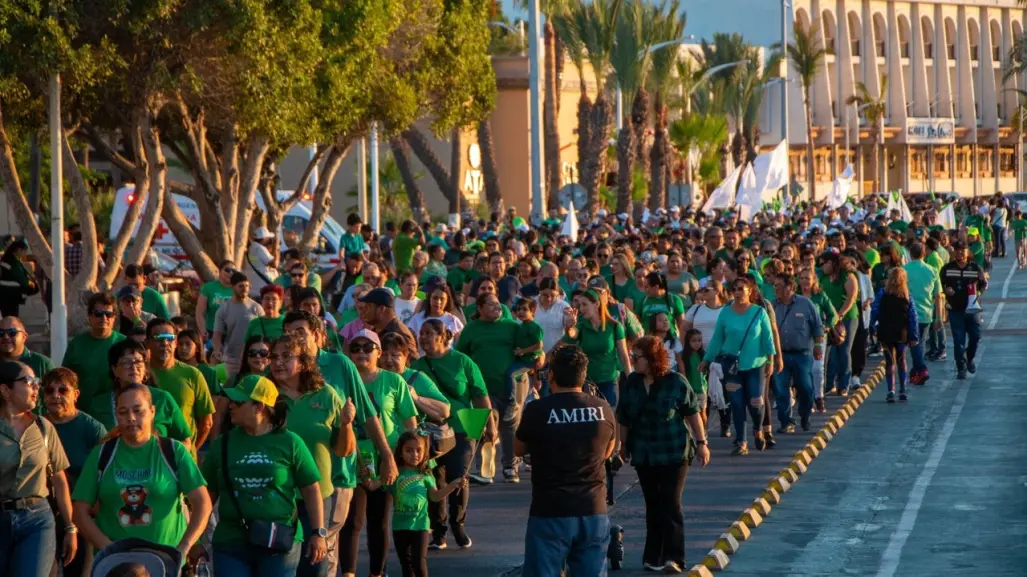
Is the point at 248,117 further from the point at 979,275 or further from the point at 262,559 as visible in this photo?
the point at 262,559

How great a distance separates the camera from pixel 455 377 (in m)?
10.9

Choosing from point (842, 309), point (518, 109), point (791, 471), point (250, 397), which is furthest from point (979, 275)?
point (518, 109)

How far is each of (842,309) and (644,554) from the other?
913 centimetres

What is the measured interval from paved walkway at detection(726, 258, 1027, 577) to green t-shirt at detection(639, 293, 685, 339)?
1679mm

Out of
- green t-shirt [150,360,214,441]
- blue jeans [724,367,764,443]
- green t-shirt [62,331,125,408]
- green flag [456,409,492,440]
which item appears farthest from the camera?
blue jeans [724,367,764,443]

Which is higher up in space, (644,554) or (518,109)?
(518,109)

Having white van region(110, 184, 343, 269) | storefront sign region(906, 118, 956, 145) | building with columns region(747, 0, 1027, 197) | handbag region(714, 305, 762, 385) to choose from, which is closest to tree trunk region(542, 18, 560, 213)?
white van region(110, 184, 343, 269)

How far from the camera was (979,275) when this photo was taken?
21188mm

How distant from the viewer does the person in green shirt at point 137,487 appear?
23.7ft

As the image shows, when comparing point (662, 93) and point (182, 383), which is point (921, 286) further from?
point (662, 93)

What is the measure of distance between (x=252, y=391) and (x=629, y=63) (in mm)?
42032

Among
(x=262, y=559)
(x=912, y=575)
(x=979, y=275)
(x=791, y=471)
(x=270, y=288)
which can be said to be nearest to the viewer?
(x=262, y=559)

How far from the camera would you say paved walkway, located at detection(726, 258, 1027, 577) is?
35.8 ft

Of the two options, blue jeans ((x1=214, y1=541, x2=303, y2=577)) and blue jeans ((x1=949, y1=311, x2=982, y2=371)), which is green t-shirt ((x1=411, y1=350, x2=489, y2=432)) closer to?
blue jeans ((x1=214, y1=541, x2=303, y2=577))
